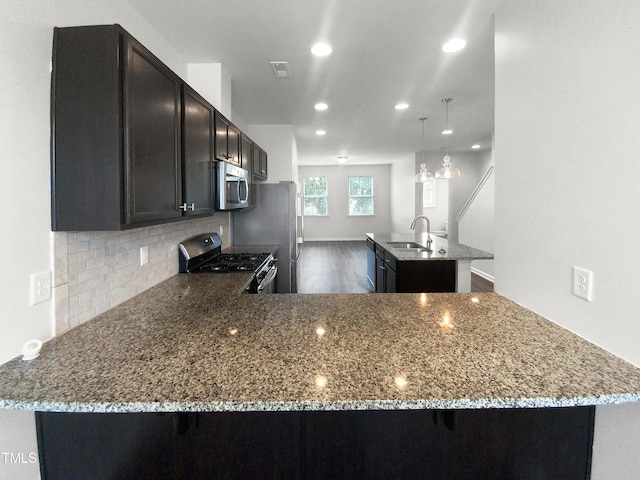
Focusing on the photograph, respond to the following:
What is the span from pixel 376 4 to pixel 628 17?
134 cm

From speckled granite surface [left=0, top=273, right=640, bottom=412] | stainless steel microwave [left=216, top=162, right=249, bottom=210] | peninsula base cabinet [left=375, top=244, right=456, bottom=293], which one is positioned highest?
stainless steel microwave [left=216, top=162, right=249, bottom=210]

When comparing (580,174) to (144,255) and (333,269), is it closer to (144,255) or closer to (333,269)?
(144,255)

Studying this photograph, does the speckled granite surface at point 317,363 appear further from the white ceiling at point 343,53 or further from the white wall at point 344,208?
the white wall at point 344,208

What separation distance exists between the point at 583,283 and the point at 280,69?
274 centimetres

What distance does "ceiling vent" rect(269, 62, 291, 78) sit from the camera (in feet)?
9.63

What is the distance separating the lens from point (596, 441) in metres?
1.18

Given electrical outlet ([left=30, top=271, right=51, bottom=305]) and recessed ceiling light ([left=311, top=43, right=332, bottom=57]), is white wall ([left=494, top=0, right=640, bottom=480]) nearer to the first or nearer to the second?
recessed ceiling light ([left=311, top=43, right=332, bottom=57])

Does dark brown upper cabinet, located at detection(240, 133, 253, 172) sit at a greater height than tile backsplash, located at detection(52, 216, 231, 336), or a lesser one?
greater

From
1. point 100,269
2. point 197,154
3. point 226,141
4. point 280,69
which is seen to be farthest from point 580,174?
point 280,69

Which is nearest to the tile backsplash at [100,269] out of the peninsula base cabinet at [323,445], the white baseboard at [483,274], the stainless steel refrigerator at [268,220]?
the peninsula base cabinet at [323,445]

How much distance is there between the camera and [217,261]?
10.4 feet

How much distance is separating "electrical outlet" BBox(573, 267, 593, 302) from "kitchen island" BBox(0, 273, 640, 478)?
→ 0.16 m

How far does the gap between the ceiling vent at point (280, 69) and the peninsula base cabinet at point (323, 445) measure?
2.70 metres

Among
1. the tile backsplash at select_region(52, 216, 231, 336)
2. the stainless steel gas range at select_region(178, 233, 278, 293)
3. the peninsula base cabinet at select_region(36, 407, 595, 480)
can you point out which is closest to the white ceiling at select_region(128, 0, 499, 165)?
the tile backsplash at select_region(52, 216, 231, 336)
